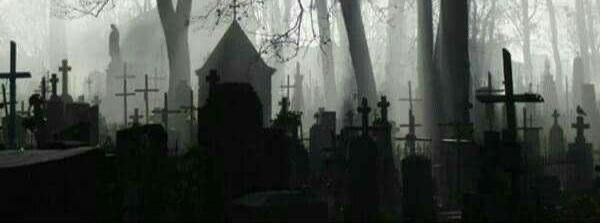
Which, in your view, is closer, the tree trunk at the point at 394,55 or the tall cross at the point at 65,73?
the tall cross at the point at 65,73

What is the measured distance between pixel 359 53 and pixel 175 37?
275 inches

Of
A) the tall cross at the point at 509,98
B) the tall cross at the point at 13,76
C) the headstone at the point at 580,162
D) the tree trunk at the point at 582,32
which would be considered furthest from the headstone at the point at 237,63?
the tree trunk at the point at 582,32

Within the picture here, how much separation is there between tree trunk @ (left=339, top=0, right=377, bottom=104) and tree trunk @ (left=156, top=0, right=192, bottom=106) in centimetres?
612

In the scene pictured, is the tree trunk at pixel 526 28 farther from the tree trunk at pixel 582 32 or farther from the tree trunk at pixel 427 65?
the tree trunk at pixel 427 65

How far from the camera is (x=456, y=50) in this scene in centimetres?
1878

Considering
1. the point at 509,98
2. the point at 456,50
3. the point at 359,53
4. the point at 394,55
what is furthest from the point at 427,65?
the point at 394,55

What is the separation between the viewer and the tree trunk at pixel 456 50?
18562mm

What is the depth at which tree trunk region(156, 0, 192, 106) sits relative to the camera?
1108 inches

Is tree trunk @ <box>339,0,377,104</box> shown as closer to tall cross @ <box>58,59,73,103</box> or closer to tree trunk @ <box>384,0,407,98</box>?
tall cross @ <box>58,59,73,103</box>

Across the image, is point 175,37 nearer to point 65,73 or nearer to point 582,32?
point 65,73

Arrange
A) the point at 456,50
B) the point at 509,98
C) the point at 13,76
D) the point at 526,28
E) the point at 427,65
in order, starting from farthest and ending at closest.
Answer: the point at 526,28 → the point at 427,65 → the point at 456,50 → the point at 13,76 → the point at 509,98

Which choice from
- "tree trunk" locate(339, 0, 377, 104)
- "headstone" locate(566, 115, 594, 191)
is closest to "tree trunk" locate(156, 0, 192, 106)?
"tree trunk" locate(339, 0, 377, 104)

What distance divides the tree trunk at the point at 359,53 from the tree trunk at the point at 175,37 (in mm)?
6124

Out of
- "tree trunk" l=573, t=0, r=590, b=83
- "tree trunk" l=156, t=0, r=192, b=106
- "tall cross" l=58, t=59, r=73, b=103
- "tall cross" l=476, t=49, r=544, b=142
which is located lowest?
"tall cross" l=476, t=49, r=544, b=142
